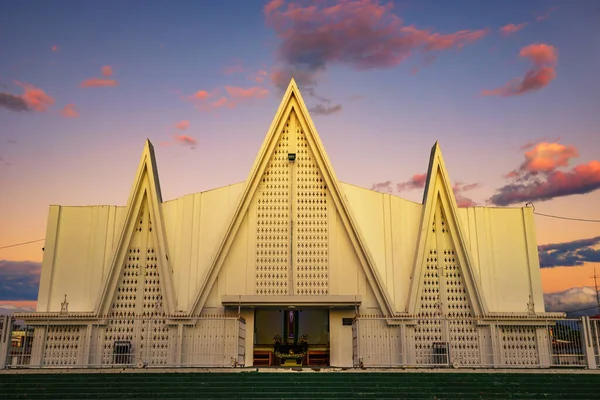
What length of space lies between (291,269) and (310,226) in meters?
1.99

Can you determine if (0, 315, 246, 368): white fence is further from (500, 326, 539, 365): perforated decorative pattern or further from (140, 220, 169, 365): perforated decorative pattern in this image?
(500, 326, 539, 365): perforated decorative pattern

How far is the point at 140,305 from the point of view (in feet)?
82.9

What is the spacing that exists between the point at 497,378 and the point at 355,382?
164 inches

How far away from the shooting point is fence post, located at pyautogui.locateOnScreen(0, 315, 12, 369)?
64.5ft

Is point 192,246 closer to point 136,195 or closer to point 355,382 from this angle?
point 136,195

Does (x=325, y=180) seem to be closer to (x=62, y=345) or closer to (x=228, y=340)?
(x=228, y=340)

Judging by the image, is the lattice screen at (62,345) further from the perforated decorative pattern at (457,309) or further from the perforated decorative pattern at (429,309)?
the perforated decorative pattern at (457,309)

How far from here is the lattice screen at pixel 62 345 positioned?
24234mm

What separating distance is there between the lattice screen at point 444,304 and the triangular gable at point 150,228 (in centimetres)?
999

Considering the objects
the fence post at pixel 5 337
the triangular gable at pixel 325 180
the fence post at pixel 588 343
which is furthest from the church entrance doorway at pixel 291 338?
the fence post at pixel 588 343

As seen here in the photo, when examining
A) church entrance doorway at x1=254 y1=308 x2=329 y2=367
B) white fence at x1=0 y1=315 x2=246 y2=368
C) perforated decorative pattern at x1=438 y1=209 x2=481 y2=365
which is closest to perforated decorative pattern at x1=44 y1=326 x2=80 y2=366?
white fence at x1=0 y1=315 x2=246 y2=368

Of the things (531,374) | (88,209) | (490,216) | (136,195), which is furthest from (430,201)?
(88,209)

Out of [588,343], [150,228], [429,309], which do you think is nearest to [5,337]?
[150,228]

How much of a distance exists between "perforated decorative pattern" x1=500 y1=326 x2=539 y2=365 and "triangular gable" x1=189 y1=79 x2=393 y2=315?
185 inches
